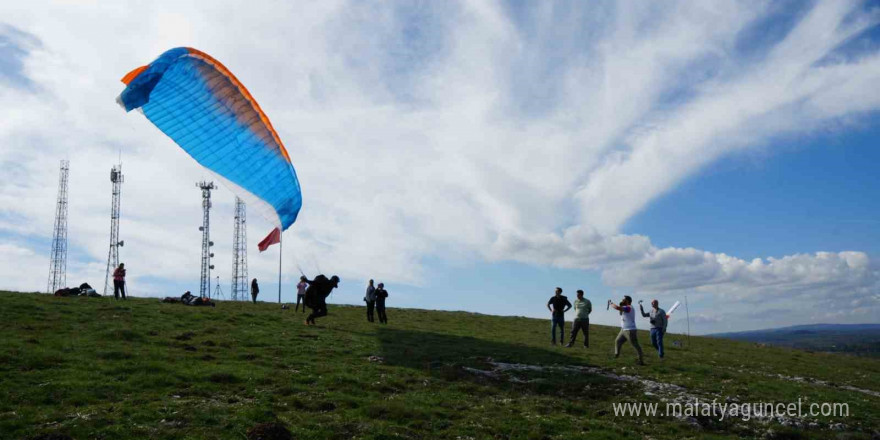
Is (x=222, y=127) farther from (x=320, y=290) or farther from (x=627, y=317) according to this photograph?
(x=627, y=317)

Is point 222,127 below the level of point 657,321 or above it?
above

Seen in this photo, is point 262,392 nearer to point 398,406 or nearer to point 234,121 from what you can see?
point 398,406

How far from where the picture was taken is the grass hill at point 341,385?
12.1 metres

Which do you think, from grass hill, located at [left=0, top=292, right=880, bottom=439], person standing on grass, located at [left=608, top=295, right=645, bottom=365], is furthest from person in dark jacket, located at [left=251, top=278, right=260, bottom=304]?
person standing on grass, located at [left=608, top=295, right=645, bottom=365]

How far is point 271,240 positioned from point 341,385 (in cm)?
1200

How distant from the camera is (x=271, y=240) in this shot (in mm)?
25672

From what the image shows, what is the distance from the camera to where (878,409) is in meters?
16.2

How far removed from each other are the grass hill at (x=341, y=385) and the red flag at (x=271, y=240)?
3548 millimetres

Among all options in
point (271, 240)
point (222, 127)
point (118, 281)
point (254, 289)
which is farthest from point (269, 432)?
point (254, 289)

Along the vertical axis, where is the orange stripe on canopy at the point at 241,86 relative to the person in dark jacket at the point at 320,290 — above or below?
above

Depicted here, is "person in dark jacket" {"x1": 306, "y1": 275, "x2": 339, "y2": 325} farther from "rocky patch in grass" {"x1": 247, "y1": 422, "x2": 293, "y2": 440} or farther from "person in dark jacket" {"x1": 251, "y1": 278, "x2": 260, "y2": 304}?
"person in dark jacket" {"x1": 251, "y1": 278, "x2": 260, "y2": 304}

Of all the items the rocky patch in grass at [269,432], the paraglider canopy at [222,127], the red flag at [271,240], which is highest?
the paraglider canopy at [222,127]

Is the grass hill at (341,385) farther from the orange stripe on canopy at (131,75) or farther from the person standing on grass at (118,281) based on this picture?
the orange stripe on canopy at (131,75)

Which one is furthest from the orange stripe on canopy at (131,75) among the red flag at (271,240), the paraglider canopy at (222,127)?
the red flag at (271,240)
